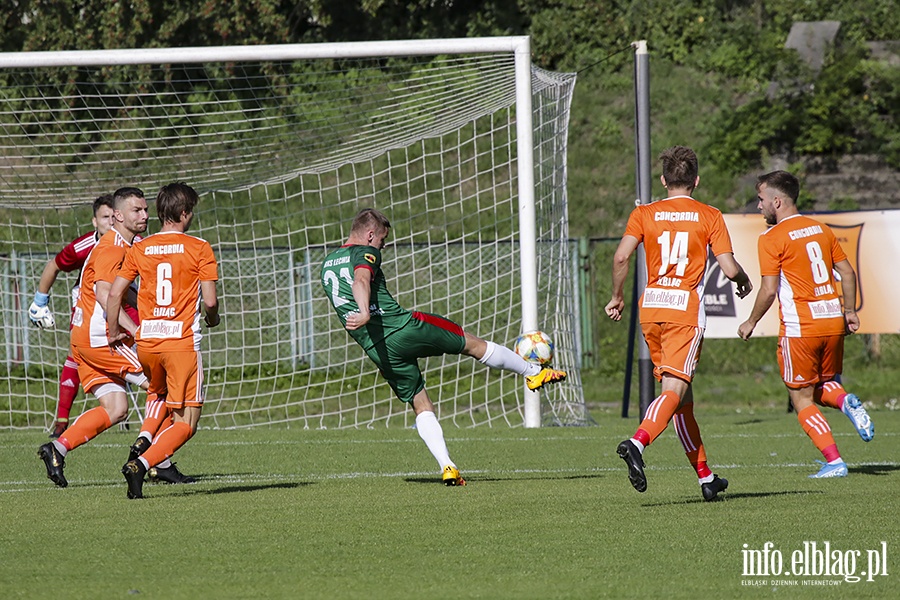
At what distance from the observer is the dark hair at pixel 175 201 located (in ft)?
22.7

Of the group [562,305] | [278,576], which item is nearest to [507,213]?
[562,305]

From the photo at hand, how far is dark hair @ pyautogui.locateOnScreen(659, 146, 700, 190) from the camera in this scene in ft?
21.3

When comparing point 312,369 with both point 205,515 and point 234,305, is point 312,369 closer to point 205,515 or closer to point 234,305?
point 234,305

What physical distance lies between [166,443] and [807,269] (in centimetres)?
413

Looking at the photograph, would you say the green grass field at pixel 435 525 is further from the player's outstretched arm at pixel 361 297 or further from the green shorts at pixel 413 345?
the player's outstretched arm at pixel 361 297

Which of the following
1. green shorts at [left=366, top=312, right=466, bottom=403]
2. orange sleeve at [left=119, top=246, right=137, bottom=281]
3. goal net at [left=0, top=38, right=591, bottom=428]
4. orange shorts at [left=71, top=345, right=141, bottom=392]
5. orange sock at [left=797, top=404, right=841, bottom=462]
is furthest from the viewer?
goal net at [left=0, top=38, right=591, bottom=428]

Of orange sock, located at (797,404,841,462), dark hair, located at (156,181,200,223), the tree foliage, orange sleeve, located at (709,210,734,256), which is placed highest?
the tree foliage

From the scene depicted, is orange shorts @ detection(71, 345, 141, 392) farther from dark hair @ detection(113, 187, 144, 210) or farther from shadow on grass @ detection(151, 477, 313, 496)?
dark hair @ detection(113, 187, 144, 210)

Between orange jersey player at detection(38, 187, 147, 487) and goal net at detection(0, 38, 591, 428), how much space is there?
147 inches

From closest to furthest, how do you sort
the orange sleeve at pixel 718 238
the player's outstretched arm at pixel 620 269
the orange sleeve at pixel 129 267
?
1. the player's outstretched arm at pixel 620 269
2. the orange sleeve at pixel 718 238
3. the orange sleeve at pixel 129 267

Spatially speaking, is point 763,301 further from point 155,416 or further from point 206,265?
point 155,416

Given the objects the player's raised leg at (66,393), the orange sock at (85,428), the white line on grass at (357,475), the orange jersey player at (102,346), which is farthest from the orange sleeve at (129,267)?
the player's raised leg at (66,393)

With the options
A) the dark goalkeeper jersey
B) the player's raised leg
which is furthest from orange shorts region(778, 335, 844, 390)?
the player's raised leg

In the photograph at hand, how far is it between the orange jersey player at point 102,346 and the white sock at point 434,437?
6.30 feet
